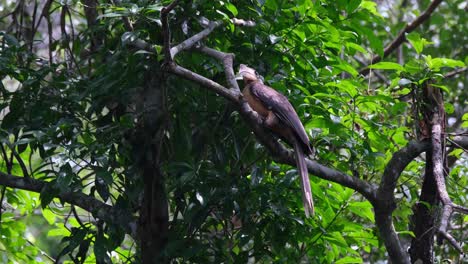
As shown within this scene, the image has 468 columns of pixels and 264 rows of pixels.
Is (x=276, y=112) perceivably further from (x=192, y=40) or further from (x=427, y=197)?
(x=427, y=197)

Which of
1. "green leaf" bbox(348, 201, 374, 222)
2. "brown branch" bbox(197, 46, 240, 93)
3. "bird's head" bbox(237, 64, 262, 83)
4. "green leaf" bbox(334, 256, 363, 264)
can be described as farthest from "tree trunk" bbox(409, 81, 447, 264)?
"brown branch" bbox(197, 46, 240, 93)

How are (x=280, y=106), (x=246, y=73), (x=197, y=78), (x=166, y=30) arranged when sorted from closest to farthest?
(x=166, y=30)
(x=197, y=78)
(x=280, y=106)
(x=246, y=73)

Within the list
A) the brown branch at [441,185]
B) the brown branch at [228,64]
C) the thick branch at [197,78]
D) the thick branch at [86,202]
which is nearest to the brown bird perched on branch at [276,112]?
the brown branch at [228,64]

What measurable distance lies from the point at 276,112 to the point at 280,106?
5 centimetres

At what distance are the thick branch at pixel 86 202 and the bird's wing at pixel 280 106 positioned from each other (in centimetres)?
103

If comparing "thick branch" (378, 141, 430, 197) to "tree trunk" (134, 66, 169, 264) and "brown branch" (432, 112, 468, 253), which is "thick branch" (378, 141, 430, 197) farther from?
"tree trunk" (134, 66, 169, 264)

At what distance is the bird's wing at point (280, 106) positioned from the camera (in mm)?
4258

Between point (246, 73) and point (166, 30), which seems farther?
point (246, 73)

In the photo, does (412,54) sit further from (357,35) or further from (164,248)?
(164,248)

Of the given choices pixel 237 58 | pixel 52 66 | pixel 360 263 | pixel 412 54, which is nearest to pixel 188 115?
pixel 237 58

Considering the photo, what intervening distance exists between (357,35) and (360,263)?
1.35 m

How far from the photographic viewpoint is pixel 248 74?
178 inches

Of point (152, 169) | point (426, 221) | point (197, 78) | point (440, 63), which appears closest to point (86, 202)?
point (152, 169)

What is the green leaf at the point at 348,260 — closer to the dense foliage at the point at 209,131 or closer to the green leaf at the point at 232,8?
the dense foliage at the point at 209,131
